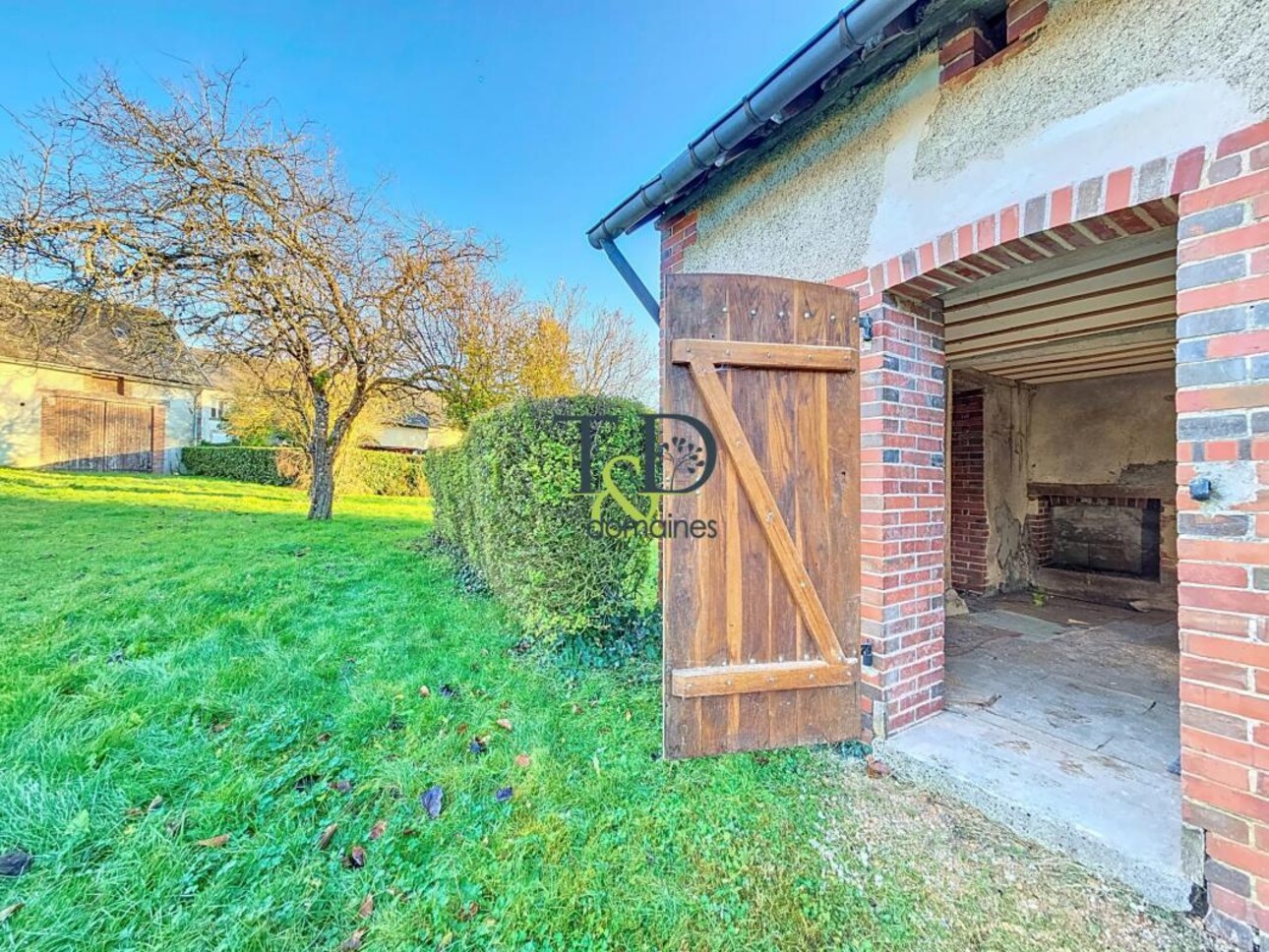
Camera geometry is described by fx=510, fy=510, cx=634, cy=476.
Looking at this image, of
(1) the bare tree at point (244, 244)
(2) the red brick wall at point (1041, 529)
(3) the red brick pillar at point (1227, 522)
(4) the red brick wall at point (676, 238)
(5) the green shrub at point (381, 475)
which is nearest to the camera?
(3) the red brick pillar at point (1227, 522)

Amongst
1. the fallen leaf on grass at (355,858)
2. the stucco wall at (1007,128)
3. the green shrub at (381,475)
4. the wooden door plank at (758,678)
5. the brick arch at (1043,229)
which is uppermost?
the stucco wall at (1007,128)

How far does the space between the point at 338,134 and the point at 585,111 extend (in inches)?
131

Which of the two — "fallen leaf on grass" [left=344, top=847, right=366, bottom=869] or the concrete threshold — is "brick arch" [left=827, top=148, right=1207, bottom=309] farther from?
"fallen leaf on grass" [left=344, top=847, right=366, bottom=869]

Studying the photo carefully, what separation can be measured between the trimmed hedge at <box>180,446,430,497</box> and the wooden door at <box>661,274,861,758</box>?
14072mm

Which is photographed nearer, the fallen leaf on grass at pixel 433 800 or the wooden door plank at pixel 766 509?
the fallen leaf on grass at pixel 433 800

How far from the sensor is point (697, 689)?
7.57 ft

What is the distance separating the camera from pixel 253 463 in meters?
16.2

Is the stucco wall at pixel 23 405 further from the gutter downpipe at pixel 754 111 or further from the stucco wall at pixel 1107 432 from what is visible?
the stucco wall at pixel 1107 432

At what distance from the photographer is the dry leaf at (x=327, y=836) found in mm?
1800

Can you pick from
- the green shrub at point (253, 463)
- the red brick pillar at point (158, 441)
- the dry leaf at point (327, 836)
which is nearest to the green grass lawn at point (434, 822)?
the dry leaf at point (327, 836)

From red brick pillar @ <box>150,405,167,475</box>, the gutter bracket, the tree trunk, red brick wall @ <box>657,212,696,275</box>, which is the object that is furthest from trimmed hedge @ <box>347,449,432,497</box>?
red brick wall @ <box>657,212,696,275</box>

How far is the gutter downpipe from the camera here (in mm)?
1951

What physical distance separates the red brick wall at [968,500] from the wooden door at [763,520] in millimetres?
4087

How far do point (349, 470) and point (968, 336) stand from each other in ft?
50.2
